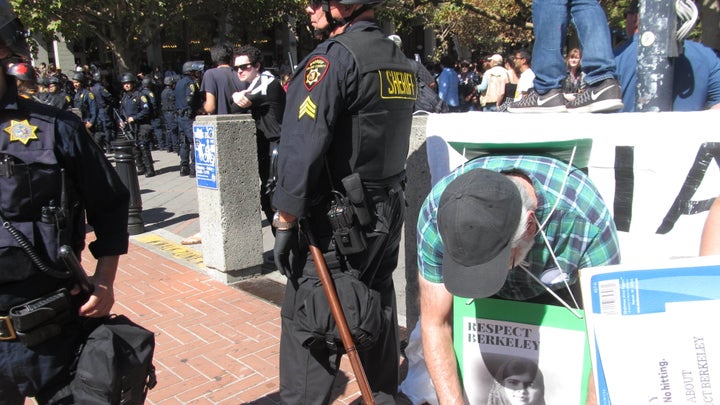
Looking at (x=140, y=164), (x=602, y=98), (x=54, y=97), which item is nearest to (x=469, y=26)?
(x=140, y=164)

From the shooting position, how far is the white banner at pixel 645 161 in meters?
2.37

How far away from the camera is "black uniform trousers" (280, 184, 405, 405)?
250cm

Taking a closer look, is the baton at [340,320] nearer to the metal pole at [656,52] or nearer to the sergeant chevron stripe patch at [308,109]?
the sergeant chevron stripe patch at [308,109]

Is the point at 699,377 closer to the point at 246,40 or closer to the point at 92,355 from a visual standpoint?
the point at 92,355

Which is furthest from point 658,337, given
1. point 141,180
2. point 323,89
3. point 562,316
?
point 141,180

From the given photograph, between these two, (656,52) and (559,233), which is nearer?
(559,233)

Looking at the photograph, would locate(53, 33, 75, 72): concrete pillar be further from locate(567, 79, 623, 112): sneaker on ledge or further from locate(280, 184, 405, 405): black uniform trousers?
locate(567, 79, 623, 112): sneaker on ledge

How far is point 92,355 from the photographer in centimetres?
203

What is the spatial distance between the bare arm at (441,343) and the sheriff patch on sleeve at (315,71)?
886mm

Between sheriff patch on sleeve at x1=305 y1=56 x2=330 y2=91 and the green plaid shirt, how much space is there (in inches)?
26.6

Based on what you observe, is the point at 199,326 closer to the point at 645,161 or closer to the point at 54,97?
the point at 645,161

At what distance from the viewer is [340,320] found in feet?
7.62

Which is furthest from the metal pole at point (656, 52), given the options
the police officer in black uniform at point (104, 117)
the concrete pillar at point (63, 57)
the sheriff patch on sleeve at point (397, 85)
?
the concrete pillar at point (63, 57)

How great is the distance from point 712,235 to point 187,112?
10.4 metres
